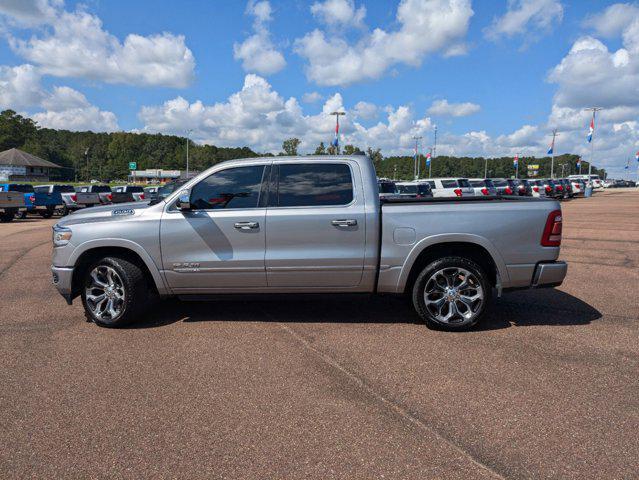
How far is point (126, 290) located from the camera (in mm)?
5223

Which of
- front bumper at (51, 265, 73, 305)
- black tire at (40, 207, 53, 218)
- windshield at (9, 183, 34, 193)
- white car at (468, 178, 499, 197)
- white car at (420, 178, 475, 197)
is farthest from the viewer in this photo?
white car at (468, 178, 499, 197)

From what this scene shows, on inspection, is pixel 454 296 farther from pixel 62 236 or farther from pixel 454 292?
pixel 62 236

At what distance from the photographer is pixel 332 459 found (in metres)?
2.83

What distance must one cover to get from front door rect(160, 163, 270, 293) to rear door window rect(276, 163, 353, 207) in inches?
9.8

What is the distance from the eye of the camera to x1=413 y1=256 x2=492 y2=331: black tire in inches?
200

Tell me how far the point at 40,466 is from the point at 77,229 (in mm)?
3073

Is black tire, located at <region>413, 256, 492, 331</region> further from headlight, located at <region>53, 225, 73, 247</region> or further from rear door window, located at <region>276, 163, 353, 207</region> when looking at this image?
headlight, located at <region>53, 225, 73, 247</region>

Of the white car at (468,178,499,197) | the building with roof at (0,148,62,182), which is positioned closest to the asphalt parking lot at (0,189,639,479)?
the white car at (468,178,499,197)

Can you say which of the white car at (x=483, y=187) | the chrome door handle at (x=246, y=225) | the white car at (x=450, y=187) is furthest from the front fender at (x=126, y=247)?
the white car at (x=483, y=187)

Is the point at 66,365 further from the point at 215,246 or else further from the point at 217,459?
the point at 217,459

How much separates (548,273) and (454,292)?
99cm

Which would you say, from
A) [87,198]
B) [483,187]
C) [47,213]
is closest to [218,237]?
[87,198]

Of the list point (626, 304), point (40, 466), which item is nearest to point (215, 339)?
point (40, 466)

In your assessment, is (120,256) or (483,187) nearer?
(120,256)
